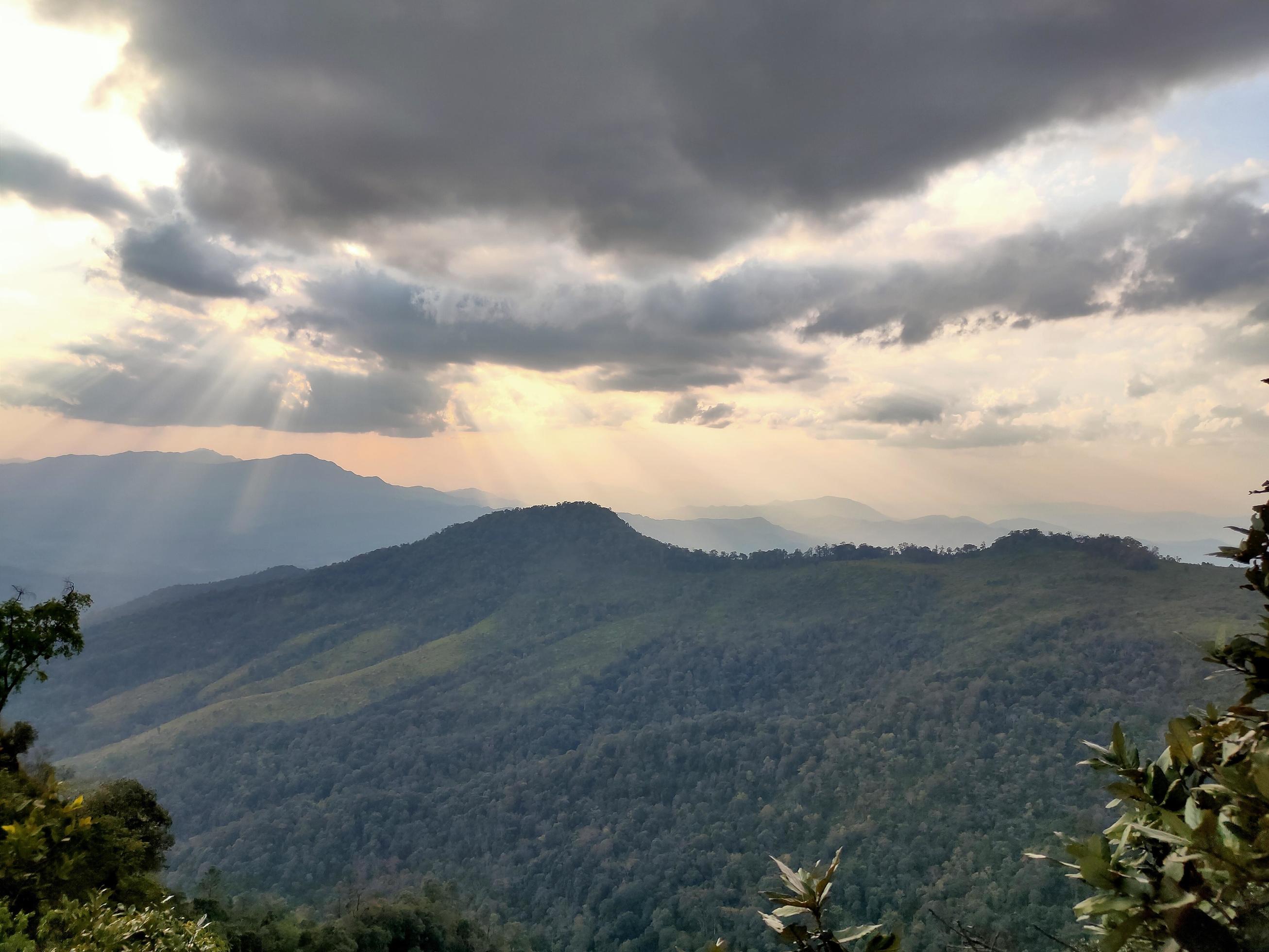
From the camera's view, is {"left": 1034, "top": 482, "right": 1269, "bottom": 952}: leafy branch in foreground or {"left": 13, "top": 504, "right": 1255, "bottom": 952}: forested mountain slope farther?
{"left": 13, "top": 504, "right": 1255, "bottom": 952}: forested mountain slope

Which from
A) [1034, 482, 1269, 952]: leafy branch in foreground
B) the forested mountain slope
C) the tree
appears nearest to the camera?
[1034, 482, 1269, 952]: leafy branch in foreground

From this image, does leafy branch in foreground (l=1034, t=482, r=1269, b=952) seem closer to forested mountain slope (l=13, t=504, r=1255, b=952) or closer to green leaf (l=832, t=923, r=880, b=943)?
green leaf (l=832, t=923, r=880, b=943)

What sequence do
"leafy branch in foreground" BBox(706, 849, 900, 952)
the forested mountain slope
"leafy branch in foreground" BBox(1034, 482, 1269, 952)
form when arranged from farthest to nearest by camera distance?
the forested mountain slope, "leafy branch in foreground" BBox(706, 849, 900, 952), "leafy branch in foreground" BBox(1034, 482, 1269, 952)

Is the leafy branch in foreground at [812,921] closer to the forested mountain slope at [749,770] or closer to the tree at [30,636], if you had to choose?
the tree at [30,636]

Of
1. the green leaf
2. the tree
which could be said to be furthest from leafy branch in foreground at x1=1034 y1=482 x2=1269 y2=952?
the tree

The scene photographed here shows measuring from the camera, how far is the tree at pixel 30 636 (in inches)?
765

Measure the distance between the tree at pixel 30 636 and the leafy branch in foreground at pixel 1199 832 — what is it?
24174 mm

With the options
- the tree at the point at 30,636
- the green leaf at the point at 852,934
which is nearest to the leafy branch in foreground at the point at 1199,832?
the green leaf at the point at 852,934

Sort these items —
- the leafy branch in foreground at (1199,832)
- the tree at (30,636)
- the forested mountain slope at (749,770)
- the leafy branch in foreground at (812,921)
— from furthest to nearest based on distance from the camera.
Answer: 1. the forested mountain slope at (749,770)
2. the tree at (30,636)
3. the leafy branch in foreground at (812,921)
4. the leafy branch in foreground at (1199,832)

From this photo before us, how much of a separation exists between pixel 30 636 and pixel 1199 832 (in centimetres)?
2611

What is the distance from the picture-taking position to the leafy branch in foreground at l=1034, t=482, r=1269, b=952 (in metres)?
2.85

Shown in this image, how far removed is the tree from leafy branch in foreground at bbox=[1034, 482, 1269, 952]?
24.2 m

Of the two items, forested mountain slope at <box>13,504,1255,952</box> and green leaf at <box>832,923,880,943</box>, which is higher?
green leaf at <box>832,923,880,943</box>

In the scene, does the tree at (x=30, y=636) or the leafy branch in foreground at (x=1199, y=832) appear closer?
the leafy branch in foreground at (x=1199, y=832)
